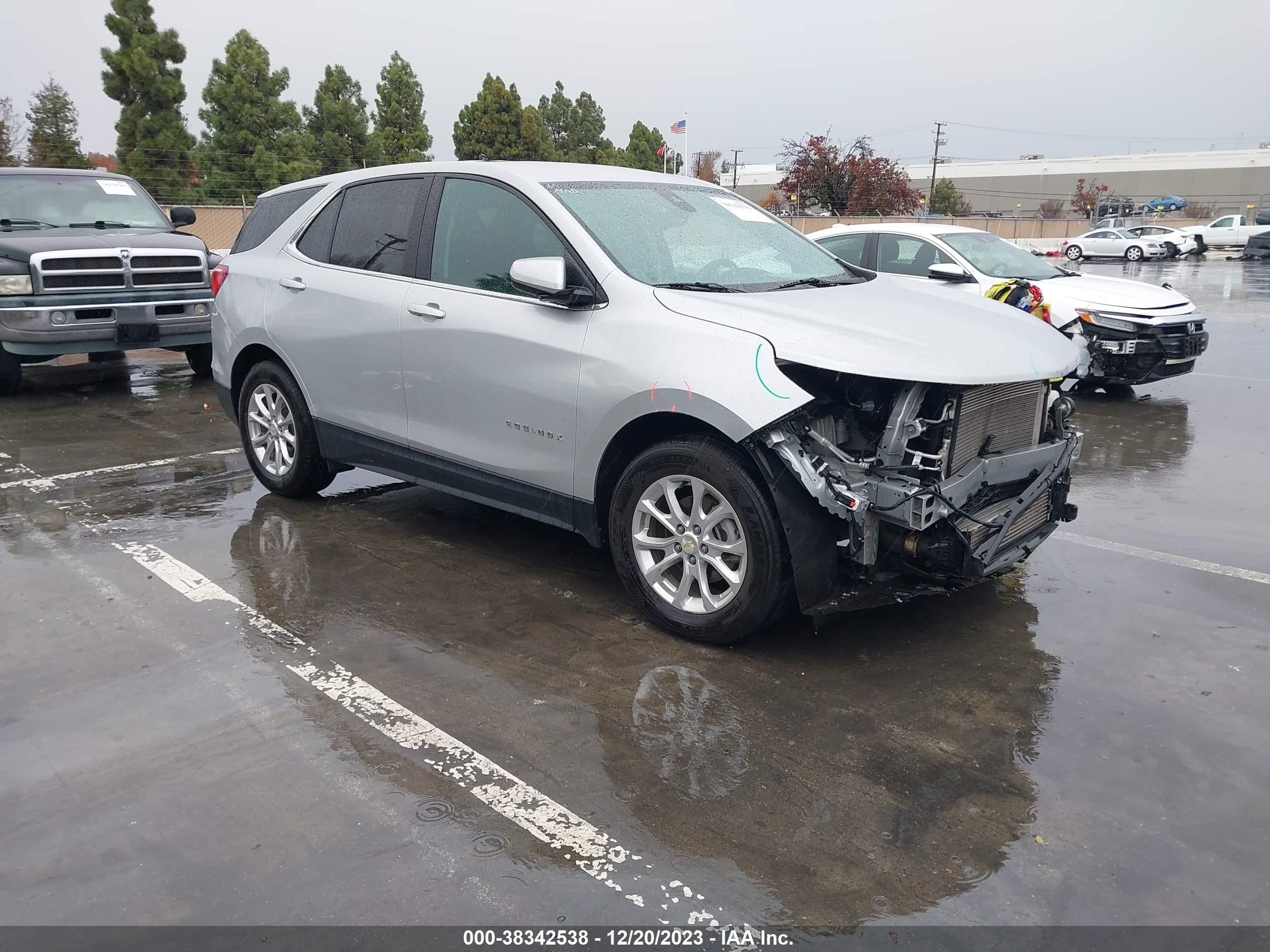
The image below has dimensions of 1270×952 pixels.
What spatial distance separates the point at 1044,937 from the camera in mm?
2660

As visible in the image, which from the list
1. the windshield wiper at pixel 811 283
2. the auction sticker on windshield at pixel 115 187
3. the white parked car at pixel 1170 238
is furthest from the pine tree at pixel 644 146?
the windshield wiper at pixel 811 283

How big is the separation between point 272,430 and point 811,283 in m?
3.40

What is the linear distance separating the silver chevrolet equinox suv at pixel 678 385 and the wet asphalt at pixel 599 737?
434 mm

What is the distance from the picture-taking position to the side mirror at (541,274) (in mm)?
4359

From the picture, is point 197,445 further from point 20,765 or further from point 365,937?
point 365,937

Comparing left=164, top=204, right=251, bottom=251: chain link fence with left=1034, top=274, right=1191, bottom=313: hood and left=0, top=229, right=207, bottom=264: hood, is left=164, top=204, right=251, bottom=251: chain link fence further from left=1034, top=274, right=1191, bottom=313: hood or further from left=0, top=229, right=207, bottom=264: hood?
left=1034, top=274, right=1191, bottom=313: hood

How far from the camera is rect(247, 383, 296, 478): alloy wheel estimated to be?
619 cm

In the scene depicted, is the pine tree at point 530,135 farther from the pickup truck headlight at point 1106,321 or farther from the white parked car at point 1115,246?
the pickup truck headlight at point 1106,321

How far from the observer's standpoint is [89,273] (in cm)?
970

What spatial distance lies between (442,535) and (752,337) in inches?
99.6

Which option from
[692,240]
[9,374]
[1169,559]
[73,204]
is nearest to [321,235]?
[692,240]

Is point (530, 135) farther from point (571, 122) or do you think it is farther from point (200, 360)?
point (200, 360)

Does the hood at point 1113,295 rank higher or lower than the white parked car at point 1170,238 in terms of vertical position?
lower

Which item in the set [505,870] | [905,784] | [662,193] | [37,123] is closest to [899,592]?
[905,784]
